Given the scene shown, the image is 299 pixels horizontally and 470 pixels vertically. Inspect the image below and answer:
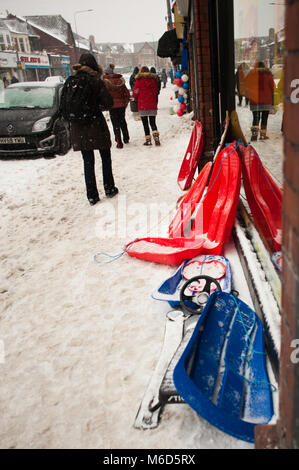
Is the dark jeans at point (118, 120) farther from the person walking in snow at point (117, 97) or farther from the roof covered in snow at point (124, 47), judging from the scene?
the roof covered in snow at point (124, 47)

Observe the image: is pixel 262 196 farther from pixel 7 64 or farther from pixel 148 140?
pixel 7 64

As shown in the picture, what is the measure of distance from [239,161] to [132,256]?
1310mm

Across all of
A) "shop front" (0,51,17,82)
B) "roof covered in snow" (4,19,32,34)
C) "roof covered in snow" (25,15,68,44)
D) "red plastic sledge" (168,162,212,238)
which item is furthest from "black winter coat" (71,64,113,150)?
"roof covered in snow" (25,15,68,44)

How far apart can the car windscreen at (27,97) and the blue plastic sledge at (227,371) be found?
7.55 m

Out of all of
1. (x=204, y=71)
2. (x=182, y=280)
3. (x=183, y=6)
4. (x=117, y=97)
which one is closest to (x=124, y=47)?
(x=117, y=97)

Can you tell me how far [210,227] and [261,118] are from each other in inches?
41.2

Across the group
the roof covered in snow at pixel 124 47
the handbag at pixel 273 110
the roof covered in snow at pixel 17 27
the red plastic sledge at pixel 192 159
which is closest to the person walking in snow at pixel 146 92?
the red plastic sledge at pixel 192 159

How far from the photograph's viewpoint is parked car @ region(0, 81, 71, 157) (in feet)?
25.5

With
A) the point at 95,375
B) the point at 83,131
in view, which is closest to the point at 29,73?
the point at 83,131

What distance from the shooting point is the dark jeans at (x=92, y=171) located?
468 centimetres

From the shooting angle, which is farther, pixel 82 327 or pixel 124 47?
pixel 124 47

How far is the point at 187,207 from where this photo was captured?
366 cm

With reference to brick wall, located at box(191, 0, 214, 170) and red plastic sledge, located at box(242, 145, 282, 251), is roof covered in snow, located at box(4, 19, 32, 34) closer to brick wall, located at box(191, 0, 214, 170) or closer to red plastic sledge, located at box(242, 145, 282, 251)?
brick wall, located at box(191, 0, 214, 170)
